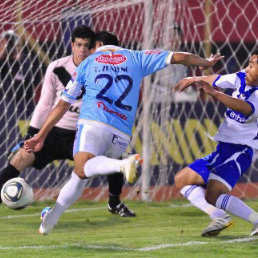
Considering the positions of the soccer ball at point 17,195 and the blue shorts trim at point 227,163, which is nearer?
the soccer ball at point 17,195

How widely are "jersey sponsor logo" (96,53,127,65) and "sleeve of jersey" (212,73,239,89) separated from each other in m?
0.92

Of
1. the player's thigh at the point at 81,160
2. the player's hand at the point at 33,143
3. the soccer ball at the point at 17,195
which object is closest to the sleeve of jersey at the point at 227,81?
the player's thigh at the point at 81,160

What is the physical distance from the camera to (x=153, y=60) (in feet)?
20.2

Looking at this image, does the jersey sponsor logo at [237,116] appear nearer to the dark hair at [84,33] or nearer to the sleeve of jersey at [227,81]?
the sleeve of jersey at [227,81]

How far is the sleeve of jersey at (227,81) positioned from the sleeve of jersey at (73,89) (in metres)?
1.18

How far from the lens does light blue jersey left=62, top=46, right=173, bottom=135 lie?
5977 mm

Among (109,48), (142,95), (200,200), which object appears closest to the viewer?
(109,48)

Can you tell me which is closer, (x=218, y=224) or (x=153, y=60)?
(x=218, y=224)

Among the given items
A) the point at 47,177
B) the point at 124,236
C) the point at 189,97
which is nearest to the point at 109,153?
the point at 124,236

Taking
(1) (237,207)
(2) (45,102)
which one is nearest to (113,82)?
(1) (237,207)

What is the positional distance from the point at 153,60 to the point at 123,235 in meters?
1.33

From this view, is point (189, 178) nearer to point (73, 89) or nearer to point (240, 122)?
point (240, 122)

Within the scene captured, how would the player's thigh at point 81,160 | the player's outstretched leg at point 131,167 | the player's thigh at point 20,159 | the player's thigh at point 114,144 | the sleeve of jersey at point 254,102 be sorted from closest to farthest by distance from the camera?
the player's outstretched leg at point 131,167 < the player's thigh at point 81,160 < the player's thigh at point 114,144 < the sleeve of jersey at point 254,102 < the player's thigh at point 20,159

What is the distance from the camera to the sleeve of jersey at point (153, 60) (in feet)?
20.0
